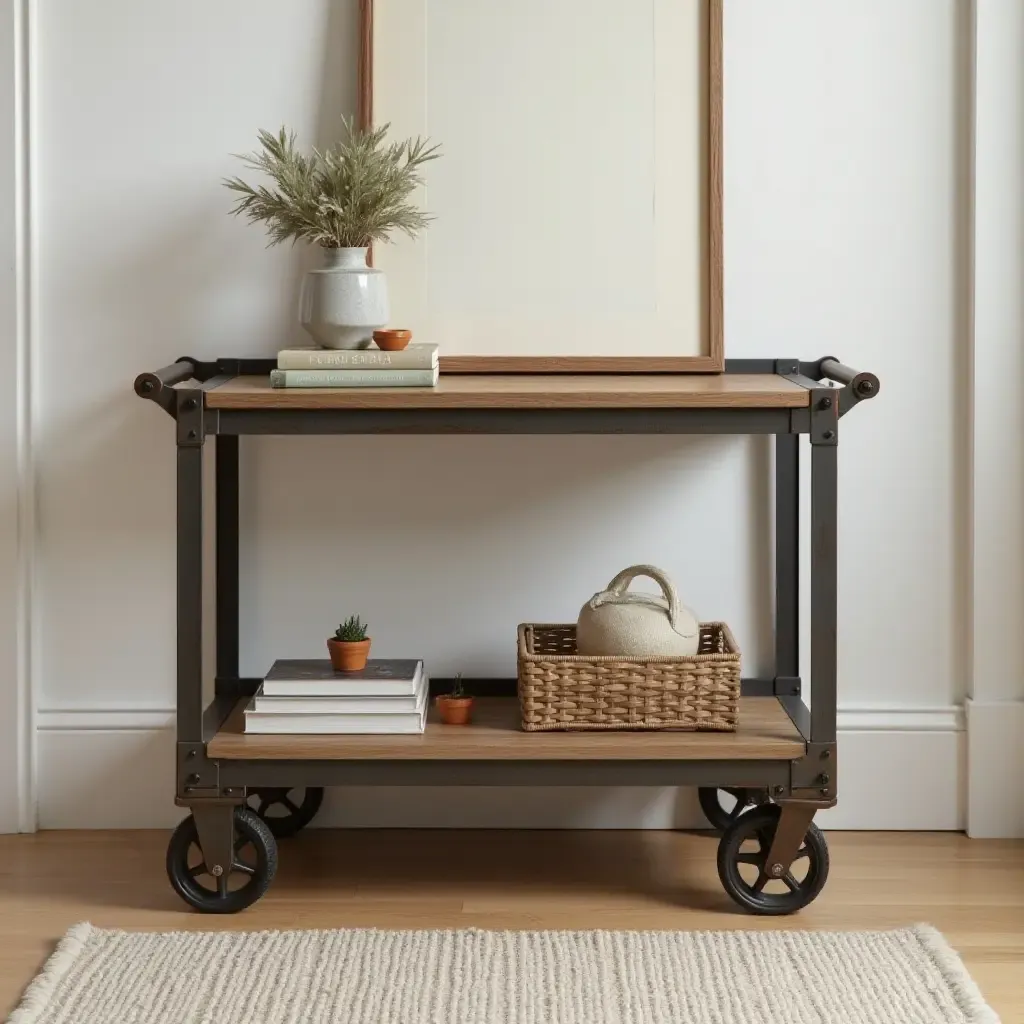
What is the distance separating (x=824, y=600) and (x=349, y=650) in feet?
2.45

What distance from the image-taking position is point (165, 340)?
255 cm

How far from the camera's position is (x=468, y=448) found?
2578 millimetres

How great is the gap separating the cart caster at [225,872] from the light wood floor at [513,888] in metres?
0.03

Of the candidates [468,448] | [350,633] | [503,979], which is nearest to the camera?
[503,979]

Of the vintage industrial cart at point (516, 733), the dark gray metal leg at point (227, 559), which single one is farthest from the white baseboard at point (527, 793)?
the vintage industrial cart at point (516, 733)

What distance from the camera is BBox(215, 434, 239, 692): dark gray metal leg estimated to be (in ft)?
8.32

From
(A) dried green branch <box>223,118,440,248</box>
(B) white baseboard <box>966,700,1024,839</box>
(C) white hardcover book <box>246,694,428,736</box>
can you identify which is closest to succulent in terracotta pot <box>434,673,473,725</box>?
(C) white hardcover book <box>246,694,428,736</box>

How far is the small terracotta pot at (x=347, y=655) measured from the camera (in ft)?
7.56

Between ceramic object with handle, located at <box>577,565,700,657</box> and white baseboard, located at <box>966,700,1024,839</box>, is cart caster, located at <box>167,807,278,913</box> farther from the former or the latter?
white baseboard, located at <box>966,700,1024,839</box>

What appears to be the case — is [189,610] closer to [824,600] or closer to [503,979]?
[503,979]

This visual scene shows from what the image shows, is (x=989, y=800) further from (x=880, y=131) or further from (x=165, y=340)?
(x=165, y=340)

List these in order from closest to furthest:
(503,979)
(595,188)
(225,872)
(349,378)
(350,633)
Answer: (503,979), (349,378), (225,872), (350,633), (595,188)

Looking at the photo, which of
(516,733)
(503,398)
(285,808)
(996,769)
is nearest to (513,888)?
(516,733)

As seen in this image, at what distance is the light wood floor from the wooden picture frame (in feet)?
2.75
